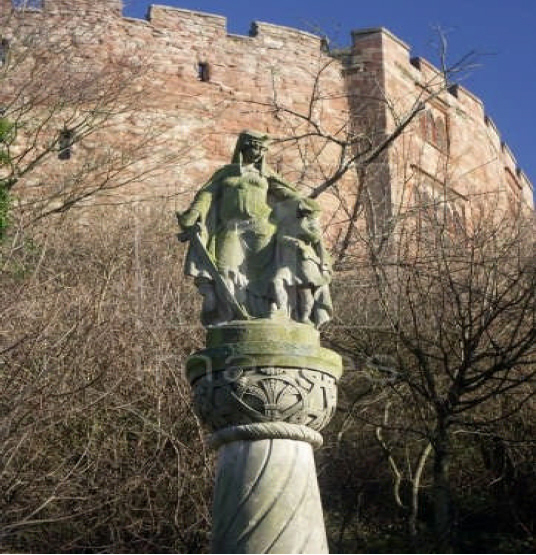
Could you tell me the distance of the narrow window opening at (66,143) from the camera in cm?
1861

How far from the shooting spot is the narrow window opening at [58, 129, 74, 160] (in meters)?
18.6

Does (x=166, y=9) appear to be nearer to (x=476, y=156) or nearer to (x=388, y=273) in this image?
(x=476, y=156)

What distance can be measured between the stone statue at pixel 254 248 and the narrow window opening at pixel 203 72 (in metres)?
17.8

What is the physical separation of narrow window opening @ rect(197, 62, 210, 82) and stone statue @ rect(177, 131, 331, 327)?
1785 centimetres

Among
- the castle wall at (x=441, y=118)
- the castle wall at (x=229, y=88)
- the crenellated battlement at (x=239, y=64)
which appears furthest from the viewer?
the castle wall at (x=441, y=118)

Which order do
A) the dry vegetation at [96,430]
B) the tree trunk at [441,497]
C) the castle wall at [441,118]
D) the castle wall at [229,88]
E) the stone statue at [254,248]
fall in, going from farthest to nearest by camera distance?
the castle wall at [441,118] → the castle wall at [229,88] → the tree trunk at [441,497] → the dry vegetation at [96,430] → the stone statue at [254,248]

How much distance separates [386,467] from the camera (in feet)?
43.2

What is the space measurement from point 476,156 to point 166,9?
7548mm

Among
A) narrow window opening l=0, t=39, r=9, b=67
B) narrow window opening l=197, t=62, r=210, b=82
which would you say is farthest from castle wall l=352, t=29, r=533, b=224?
narrow window opening l=0, t=39, r=9, b=67

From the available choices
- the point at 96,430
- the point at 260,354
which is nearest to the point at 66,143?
the point at 96,430

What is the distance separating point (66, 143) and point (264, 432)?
550 inches

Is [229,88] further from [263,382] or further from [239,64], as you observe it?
[263,382]

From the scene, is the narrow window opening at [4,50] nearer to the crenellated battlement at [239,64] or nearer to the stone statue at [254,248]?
the crenellated battlement at [239,64]

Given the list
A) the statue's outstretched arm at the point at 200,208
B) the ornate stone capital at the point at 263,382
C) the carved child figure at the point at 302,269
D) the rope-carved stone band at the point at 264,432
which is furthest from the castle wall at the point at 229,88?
the rope-carved stone band at the point at 264,432
